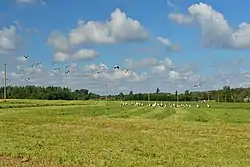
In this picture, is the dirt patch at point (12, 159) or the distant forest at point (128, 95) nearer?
the dirt patch at point (12, 159)

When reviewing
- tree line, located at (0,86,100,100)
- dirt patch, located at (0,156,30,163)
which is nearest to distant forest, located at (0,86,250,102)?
tree line, located at (0,86,100,100)

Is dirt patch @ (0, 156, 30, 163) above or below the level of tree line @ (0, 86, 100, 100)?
below

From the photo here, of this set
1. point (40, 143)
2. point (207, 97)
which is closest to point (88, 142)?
point (40, 143)

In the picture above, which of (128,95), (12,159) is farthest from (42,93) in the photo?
(12,159)

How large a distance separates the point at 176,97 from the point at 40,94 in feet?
160

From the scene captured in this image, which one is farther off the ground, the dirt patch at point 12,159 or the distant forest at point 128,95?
the distant forest at point 128,95

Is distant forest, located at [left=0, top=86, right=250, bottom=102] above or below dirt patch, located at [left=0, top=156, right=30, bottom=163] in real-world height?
above

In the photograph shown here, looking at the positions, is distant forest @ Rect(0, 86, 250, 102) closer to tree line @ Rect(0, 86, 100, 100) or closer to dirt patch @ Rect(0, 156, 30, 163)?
tree line @ Rect(0, 86, 100, 100)

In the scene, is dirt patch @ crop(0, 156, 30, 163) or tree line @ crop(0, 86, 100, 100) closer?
dirt patch @ crop(0, 156, 30, 163)

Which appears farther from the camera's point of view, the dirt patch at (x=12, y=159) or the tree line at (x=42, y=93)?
the tree line at (x=42, y=93)

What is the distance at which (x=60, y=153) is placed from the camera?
18.6 metres

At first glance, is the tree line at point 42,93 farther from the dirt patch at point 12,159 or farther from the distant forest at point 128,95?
the dirt patch at point 12,159

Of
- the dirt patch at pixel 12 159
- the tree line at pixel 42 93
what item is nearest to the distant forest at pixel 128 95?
the tree line at pixel 42 93

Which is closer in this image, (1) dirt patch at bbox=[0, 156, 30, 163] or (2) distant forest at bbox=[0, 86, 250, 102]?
(1) dirt patch at bbox=[0, 156, 30, 163]
